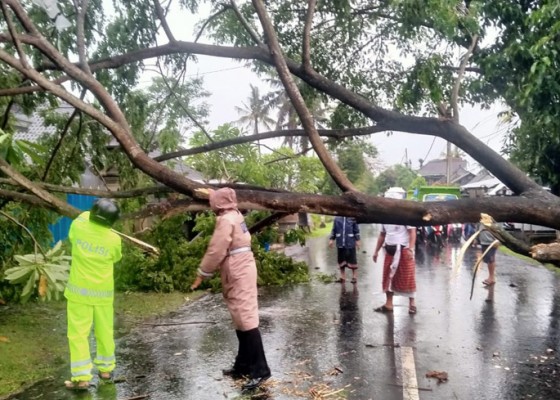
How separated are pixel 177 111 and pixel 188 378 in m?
5.60

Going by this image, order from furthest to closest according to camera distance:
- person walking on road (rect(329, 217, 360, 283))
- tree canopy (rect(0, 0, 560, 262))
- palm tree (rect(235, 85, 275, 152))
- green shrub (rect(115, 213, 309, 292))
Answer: palm tree (rect(235, 85, 275, 152)) → person walking on road (rect(329, 217, 360, 283)) → green shrub (rect(115, 213, 309, 292)) → tree canopy (rect(0, 0, 560, 262))

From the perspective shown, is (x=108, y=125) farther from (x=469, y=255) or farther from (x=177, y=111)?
(x=469, y=255)

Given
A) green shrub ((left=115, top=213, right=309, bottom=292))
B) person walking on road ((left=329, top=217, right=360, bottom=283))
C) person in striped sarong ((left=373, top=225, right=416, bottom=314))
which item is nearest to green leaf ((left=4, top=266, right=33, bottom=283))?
person in striped sarong ((left=373, top=225, right=416, bottom=314))

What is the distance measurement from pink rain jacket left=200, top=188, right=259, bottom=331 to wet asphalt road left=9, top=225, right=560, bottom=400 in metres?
0.71

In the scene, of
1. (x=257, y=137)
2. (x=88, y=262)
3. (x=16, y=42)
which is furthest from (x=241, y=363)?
(x=16, y=42)

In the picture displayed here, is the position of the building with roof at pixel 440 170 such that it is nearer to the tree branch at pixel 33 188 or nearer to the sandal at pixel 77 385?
the sandal at pixel 77 385

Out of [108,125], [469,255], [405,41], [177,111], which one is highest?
[405,41]

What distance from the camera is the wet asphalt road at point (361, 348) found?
5742 millimetres

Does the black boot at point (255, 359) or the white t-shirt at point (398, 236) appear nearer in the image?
the black boot at point (255, 359)

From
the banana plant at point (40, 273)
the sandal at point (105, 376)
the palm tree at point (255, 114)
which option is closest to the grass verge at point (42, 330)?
the sandal at point (105, 376)

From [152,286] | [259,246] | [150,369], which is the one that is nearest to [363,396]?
[150,369]

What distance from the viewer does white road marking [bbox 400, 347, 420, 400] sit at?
5.56 metres

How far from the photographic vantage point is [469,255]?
19.7m

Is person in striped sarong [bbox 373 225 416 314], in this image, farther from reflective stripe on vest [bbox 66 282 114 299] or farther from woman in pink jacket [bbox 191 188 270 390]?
reflective stripe on vest [bbox 66 282 114 299]
